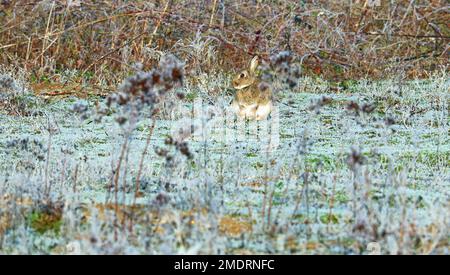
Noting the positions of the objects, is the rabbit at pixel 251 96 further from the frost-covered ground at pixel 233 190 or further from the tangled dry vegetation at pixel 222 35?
the tangled dry vegetation at pixel 222 35

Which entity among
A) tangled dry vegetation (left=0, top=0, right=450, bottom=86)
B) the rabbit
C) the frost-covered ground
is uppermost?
tangled dry vegetation (left=0, top=0, right=450, bottom=86)

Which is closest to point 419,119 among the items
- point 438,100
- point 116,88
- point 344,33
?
point 438,100

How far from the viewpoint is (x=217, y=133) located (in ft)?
30.2

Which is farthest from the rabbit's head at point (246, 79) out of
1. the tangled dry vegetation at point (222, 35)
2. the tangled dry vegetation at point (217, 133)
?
the tangled dry vegetation at point (222, 35)

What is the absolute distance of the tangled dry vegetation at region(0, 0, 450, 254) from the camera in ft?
16.3

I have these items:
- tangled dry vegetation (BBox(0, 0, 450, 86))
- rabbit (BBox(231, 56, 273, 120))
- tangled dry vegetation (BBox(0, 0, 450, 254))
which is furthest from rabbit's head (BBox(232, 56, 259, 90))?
tangled dry vegetation (BBox(0, 0, 450, 86))

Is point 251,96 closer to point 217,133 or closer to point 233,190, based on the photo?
point 217,133

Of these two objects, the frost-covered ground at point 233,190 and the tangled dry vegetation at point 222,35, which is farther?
the tangled dry vegetation at point 222,35

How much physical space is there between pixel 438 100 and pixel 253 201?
5.44m

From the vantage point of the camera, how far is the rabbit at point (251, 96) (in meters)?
9.24

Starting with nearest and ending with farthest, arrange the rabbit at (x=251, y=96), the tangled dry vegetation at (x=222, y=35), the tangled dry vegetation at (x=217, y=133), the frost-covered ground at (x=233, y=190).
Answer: the frost-covered ground at (x=233, y=190), the tangled dry vegetation at (x=217, y=133), the rabbit at (x=251, y=96), the tangled dry vegetation at (x=222, y=35)

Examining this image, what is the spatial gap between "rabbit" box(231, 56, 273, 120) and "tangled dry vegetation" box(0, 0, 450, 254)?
0.19m

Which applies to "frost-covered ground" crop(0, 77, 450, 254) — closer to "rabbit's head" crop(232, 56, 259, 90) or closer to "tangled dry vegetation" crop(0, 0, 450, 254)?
"tangled dry vegetation" crop(0, 0, 450, 254)

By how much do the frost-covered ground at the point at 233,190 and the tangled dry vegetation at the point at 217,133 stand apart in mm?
20
